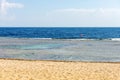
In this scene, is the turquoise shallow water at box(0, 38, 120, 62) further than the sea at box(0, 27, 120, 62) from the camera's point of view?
No

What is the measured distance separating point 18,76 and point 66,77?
2128 millimetres

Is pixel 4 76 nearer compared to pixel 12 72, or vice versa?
pixel 4 76

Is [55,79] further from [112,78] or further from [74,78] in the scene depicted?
[112,78]

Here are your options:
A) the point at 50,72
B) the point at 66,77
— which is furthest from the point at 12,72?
the point at 66,77

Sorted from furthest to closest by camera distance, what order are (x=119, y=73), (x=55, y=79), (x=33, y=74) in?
1. (x=119, y=73)
2. (x=33, y=74)
3. (x=55, y=79)

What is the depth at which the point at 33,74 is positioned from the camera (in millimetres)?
12180

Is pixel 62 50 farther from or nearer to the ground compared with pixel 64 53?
nearer to the ground

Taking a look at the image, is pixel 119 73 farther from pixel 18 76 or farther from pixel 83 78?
pixel 18 76

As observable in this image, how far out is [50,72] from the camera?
12.8 metres

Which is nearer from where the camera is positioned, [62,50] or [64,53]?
[64,53]

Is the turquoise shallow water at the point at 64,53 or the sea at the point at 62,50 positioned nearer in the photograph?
the turquoise shallow water at the point at 64,53

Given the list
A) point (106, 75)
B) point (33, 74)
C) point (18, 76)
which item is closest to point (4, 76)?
point (18, 76)

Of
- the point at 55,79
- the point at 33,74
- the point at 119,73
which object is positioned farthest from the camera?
the point at 119,73

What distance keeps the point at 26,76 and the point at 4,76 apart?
96 cm
